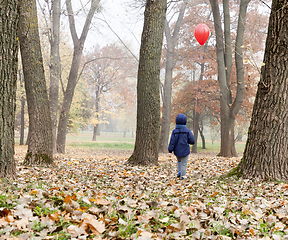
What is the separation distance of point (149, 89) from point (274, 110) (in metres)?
3.06

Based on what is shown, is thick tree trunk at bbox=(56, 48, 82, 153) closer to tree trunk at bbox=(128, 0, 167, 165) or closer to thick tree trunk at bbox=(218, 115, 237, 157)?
tree trunk at bbox=(128, 0, 167, 165)

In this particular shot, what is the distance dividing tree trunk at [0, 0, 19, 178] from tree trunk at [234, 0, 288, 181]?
429cm

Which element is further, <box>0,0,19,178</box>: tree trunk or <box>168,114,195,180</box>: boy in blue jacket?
<box>168,114,195,180</box>: boy in blue jacket

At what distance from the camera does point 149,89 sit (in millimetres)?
6125

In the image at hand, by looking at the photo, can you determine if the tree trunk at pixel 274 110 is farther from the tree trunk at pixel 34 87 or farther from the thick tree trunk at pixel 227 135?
the thick tree trunk at pixel 227 135

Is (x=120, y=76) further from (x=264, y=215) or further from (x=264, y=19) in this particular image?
(x=264, y=215)

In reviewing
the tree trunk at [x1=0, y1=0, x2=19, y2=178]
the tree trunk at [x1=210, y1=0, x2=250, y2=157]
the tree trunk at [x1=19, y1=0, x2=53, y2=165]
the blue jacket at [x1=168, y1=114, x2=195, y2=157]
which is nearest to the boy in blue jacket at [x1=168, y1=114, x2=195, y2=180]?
the blue jacket at [x1=168, y1=114, x2=195, y2=157]

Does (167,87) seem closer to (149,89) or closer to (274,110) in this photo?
(149,89)

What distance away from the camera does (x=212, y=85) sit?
1486 centimetres

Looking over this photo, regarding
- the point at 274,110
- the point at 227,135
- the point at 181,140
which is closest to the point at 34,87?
the point at 181,140

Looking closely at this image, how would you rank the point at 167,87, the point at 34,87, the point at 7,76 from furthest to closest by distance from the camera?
the point at 167,87, the point at 34,87, the point at 7,76

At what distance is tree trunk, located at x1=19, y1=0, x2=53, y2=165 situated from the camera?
5.55 metres

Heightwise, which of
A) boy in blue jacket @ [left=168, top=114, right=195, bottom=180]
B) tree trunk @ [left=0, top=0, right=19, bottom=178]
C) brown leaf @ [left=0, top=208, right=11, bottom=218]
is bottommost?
brown leaf @ [left=0, top=208, right=11, bottom=218]

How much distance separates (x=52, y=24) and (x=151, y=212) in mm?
9936
